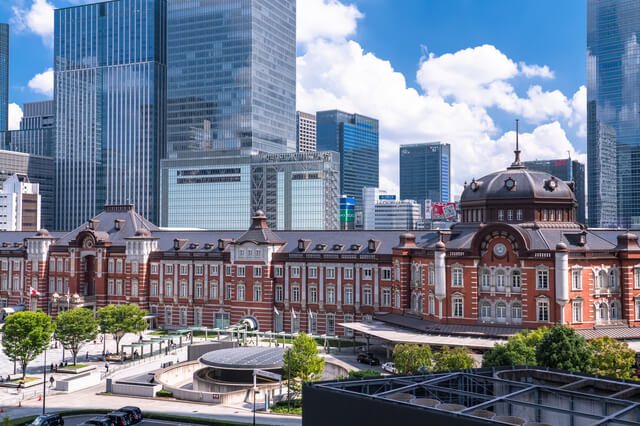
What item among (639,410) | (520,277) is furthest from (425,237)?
(639,410)

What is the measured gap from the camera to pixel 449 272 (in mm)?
78750

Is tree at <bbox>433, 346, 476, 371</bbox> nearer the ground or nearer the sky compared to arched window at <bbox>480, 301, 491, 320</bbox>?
nearer the ground

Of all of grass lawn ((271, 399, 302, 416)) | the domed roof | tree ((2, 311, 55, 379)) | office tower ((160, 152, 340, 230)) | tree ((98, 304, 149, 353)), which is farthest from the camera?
office tower ((160, 152, 340, 230))

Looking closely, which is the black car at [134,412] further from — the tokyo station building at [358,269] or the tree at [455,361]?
the tokyo station building at [358,269]

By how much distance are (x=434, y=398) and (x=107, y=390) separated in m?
47.9

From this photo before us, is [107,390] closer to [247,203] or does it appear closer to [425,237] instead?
[425,237]

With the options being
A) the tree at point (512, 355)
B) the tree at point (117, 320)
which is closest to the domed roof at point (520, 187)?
the tree at point (512, 355)

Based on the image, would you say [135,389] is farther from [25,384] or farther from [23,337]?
[23,337]

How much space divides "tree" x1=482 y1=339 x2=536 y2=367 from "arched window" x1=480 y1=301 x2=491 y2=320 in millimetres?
19446

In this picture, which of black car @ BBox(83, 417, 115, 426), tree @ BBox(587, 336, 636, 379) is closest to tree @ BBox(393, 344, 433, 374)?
tree @ BBox(587, 336, 636, 379)

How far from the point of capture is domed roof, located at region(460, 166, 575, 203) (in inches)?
3162

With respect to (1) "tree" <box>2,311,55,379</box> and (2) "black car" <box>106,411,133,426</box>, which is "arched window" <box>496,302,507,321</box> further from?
(1) "tree" <box>2,311,55,379</box>

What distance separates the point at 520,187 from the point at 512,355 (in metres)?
31.5

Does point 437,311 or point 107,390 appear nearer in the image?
point 107,390
